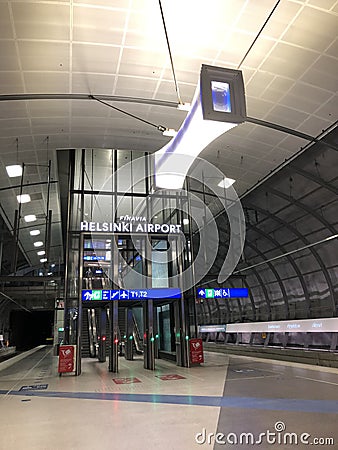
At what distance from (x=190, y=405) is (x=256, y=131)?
7744 millimetres

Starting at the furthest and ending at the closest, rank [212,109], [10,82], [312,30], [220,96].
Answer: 1. [10,82]
2. [312,30]
3. [220,96]
4. [212,109]

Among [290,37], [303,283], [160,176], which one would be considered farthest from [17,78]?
[303,283]

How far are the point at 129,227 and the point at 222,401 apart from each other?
769cm

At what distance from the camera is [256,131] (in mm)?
10633

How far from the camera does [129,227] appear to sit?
12.9 meters

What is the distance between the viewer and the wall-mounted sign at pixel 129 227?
12570 millimetres

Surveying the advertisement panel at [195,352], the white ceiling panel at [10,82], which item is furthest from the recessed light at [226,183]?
the white ceiling panel at [10,82]

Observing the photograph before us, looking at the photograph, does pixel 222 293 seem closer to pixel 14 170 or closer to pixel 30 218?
pixel 14 170

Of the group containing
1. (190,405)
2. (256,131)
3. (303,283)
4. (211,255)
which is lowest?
(190,405)

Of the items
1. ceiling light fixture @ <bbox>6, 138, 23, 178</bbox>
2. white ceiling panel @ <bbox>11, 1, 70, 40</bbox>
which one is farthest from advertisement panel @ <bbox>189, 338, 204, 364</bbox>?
white ceiling panel @ <bbox>11, 1, 70, 40</bbox>

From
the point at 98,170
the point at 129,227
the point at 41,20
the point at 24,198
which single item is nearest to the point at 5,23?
the point at 41,20

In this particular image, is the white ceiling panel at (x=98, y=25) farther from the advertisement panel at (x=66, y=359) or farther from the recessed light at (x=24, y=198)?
the recessed light at (x=24, y=198)

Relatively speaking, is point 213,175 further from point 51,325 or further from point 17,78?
point 51,325

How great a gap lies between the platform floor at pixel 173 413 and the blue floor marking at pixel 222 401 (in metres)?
0.02
